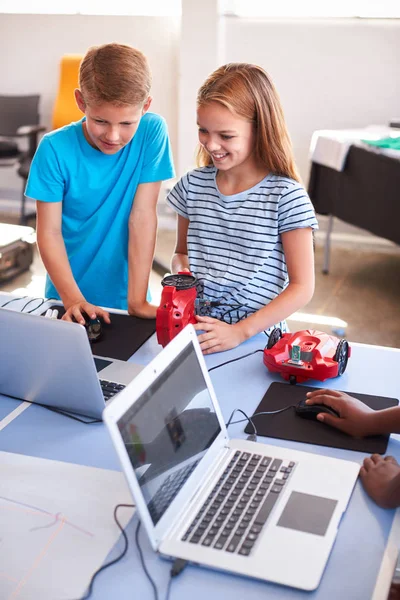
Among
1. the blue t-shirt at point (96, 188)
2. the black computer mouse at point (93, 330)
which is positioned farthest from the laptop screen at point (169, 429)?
the blue t-shirt at point (96, 188)

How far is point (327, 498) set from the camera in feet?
Answer: 3.64

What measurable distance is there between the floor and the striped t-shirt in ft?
4.81

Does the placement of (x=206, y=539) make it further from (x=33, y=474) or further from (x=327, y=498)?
(x=33, y=474)

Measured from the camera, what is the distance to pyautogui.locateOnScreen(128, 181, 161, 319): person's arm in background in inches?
75.3

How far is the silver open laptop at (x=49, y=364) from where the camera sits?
1271mm

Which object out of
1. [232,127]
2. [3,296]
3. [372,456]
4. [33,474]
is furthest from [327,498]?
[3,296]

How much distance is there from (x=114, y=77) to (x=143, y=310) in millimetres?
583

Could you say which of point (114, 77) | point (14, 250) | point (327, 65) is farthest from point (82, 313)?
→ point (327, 65)

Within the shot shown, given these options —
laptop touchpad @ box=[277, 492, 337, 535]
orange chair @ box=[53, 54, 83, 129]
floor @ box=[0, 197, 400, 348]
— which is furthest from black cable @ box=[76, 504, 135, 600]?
orange chair @ box=[53, 54, 83, 129]

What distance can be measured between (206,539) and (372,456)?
36cm

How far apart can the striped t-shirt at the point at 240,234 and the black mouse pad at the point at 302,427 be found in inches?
14.8

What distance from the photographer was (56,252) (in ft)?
6.16

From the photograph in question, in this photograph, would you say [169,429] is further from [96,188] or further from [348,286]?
[348,286]

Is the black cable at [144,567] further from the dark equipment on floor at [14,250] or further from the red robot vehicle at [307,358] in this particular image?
the dark equipment on floor at [14,250]
